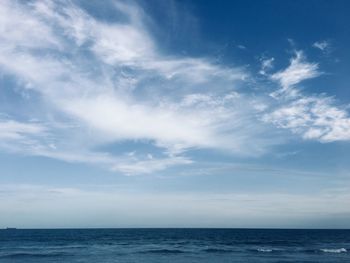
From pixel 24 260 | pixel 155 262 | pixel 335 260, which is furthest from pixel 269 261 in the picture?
pixel 24 260

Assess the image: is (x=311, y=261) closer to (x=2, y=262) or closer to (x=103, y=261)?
(x=103, y=261)

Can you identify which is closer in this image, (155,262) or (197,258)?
(155,262)

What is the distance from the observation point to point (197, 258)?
43.8m

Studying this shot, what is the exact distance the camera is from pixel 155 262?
132ft

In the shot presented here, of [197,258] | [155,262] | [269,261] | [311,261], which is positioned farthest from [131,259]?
[311,261]

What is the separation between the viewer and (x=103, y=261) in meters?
40.1

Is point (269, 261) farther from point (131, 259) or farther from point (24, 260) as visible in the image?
point (24, 260)

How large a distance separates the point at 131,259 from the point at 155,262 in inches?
149

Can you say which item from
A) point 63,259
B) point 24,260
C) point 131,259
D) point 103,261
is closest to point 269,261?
point 131,259

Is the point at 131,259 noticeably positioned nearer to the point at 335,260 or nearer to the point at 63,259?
the point at 63,259

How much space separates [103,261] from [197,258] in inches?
454

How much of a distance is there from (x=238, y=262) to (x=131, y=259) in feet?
41.4

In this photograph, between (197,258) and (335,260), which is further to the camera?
(197,258)

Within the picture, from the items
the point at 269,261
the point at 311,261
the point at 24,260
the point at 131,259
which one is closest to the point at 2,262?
the point at 24,260
